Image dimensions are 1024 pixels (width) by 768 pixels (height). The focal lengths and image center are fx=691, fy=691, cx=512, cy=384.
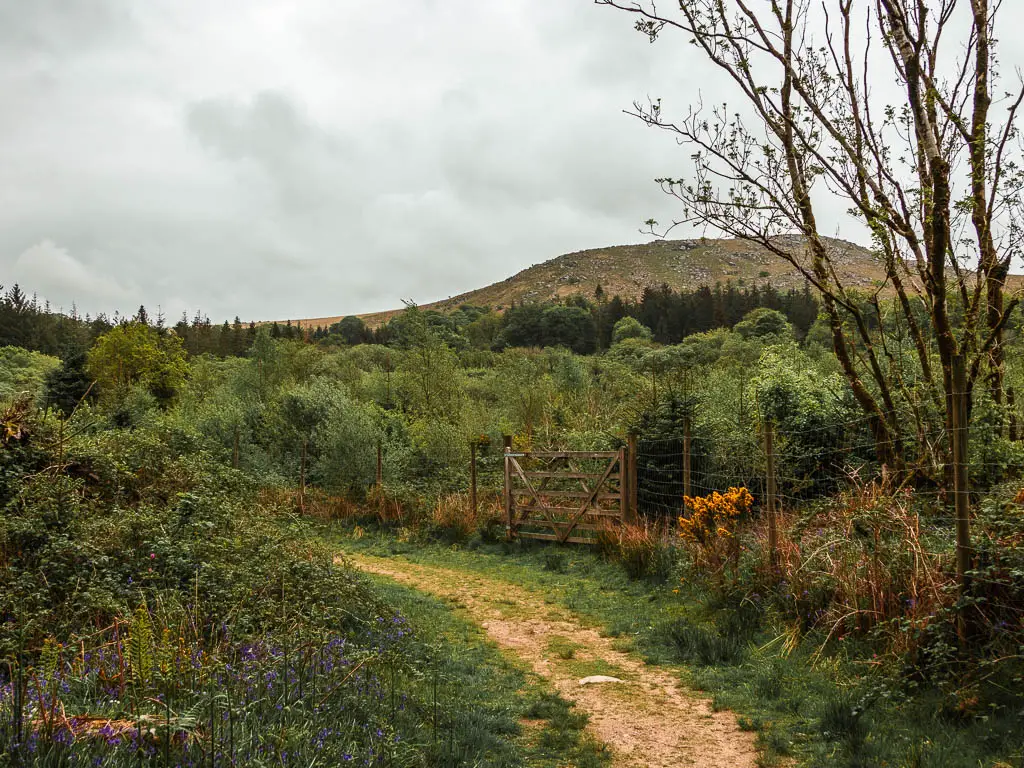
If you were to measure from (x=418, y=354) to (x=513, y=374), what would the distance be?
6.88 metres

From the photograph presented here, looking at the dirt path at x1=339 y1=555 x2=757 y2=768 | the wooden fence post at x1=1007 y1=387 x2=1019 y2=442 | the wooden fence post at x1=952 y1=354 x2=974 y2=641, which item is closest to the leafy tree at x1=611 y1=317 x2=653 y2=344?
the wooden fence post at x1=1007 y1=387 x2=1019 y2=442

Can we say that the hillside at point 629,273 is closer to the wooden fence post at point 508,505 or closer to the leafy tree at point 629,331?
the leafy tree at point 629,331

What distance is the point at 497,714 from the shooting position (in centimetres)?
451

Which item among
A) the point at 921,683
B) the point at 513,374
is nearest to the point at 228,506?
the point at 921,683

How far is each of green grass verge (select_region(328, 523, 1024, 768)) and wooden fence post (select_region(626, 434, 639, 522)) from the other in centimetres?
246

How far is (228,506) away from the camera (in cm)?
699

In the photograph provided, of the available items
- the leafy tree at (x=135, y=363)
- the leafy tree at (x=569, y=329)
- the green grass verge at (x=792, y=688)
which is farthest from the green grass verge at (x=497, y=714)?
the leafy tree at (x=569, y=329)

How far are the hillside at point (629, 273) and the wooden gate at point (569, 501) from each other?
92.6 meters

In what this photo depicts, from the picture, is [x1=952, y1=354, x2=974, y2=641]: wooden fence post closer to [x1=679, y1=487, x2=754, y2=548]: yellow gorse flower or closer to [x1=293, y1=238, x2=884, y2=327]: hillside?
[x1=679, y1=487, x2=754, y2=548]: yellow gorse flower

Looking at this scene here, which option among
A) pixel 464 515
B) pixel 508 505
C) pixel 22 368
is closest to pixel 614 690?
pixel 508 505

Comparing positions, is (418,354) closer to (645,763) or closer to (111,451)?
(111,451)

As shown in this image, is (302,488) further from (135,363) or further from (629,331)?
(629,331)

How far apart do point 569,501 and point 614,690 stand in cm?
751

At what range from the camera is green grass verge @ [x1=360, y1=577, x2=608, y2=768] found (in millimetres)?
3852
